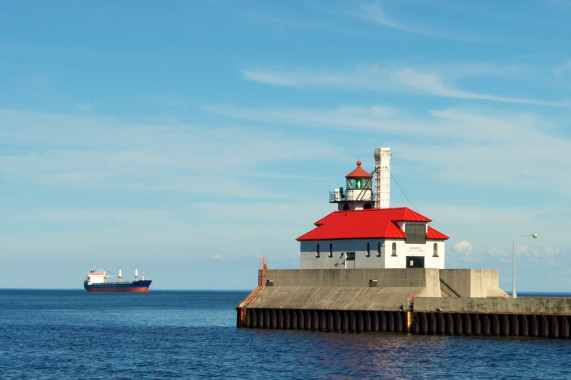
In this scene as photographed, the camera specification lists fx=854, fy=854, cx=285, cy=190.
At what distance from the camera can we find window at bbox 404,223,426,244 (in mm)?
74062

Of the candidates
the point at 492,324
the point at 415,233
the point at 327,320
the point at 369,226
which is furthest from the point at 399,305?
the point at 369,226

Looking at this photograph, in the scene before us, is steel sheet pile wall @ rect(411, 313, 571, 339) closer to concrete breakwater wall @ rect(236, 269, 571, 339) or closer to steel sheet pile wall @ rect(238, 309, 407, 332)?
concrete breakwater wall @ rect(236, 269, 571, 339)

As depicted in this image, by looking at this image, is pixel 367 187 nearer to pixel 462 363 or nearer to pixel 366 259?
pixel 366 259

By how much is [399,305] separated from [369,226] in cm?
1022

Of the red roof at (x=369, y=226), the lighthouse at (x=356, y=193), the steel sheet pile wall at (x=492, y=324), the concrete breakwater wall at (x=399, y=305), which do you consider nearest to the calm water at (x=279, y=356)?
the steel sheet pile wall at (x=492, y=324)

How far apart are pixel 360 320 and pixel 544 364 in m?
19.8

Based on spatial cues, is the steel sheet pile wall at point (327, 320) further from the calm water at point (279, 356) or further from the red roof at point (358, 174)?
the red roof at point (358, 174)

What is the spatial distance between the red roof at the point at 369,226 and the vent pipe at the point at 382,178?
5066 millimetres

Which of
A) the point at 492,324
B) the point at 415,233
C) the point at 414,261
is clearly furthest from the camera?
the point at 415,233

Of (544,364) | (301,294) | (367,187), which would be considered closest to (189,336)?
(301,294)

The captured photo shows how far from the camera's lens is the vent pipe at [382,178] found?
84250 millimetres

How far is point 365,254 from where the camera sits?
73875 mm

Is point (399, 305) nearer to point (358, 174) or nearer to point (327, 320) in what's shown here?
point (327, 320)

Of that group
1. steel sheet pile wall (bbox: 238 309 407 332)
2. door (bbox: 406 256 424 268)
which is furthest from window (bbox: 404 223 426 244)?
steel sheet pile wall (bbox: 238 309 407 332)
